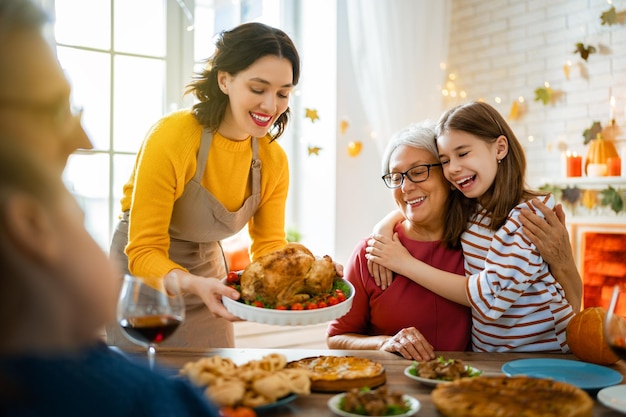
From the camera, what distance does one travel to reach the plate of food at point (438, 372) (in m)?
1.33

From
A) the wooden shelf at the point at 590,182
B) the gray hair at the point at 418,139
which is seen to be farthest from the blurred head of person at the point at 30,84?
the wooden shelf at the point at 590,182

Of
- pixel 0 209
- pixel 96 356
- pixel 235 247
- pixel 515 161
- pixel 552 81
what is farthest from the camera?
pixel 552 81

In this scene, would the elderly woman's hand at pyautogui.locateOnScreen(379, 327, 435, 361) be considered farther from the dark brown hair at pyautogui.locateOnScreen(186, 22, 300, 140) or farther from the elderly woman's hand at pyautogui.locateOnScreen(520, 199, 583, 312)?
the dark brown hair at pyautogui.locateOnScreen(186, 22, 300, 140)

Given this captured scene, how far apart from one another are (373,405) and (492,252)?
0.92 metres

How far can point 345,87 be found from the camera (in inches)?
207

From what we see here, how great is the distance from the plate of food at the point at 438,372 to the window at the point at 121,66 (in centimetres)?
332

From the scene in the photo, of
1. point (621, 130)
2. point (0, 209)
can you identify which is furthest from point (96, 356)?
point (621, 130)

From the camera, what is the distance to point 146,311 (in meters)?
1.22

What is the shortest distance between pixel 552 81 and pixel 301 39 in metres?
2.13

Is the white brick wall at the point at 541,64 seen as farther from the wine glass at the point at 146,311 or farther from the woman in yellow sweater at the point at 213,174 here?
the wine glass at the point at 146,311

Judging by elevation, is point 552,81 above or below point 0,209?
above

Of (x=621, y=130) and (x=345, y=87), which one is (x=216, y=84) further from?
(x=621, y=130)

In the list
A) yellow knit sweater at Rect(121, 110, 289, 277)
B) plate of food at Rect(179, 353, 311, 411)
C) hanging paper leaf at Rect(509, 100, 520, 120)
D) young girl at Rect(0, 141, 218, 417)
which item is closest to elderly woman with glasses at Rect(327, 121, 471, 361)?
yellow knit sweater at Rect(121, 110, 289, 277)

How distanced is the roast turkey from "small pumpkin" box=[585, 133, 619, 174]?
12.0 feet
